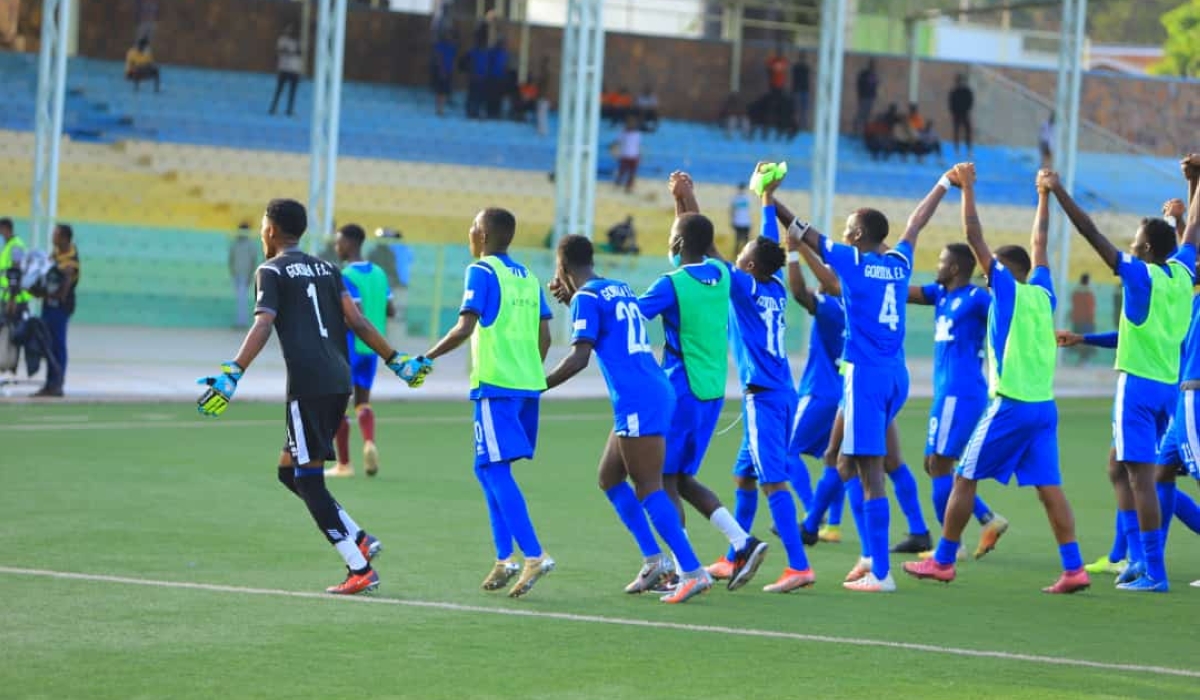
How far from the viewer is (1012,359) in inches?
432

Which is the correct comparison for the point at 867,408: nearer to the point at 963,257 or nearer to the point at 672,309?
the point at 672,309

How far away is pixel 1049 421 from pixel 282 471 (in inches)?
174

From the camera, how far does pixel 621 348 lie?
9992 mm

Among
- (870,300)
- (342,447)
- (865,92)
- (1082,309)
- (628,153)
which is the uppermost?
(865,92)

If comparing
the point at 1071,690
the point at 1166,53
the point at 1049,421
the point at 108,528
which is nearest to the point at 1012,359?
the point at 1049,421

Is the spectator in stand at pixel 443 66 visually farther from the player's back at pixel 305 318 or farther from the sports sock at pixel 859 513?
the player's back at pixel 305 318

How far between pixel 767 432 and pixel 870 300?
0.94 m

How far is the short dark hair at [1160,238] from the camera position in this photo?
10.8 metres

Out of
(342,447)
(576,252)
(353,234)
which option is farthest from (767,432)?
(342,447)

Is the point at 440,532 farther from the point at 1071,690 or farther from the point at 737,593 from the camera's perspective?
the point at 1071,690

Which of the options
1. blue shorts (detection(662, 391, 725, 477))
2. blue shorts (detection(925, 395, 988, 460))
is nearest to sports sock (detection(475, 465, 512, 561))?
blue shorts (detection(662, 391, 725, 477))

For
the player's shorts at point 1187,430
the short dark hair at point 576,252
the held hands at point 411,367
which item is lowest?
the player's shorts at point 1187,430

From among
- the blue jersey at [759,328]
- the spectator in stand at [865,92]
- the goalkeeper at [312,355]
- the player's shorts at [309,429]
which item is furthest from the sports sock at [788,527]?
the spectator in stand at [865,92]

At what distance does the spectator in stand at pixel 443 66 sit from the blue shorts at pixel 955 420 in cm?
3102
